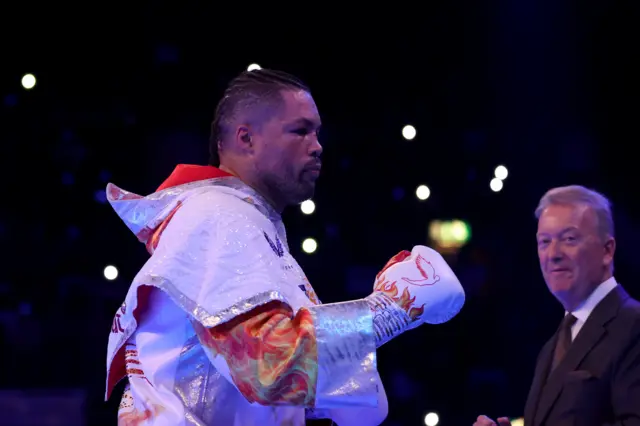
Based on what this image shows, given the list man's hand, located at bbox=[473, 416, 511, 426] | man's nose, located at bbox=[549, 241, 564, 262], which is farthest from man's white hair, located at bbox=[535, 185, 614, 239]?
man's hand, located at bbox=[473, 416, 511, 426]

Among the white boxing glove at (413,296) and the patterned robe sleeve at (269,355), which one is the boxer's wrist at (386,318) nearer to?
the white boxing glove at (413,296)

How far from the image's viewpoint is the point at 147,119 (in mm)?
3160

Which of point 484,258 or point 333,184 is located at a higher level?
point 333,184

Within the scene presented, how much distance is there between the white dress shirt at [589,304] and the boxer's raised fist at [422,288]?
4.28 ft

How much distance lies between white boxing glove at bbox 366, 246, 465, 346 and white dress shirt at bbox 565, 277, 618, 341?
51.4 inches

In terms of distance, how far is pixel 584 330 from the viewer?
99.3 inches

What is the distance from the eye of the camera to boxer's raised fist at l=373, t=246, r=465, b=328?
1.42m

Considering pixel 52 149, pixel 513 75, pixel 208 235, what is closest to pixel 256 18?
pixel 52 149

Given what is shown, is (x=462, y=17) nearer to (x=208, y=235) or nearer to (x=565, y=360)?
(x=565, y=360)

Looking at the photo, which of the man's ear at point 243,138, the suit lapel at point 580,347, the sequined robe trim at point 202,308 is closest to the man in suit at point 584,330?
the suit lapel at point 580,347

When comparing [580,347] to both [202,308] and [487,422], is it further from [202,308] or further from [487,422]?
[202,308]

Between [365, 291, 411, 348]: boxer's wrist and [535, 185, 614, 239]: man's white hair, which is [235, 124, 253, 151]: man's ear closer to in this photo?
[365, 291, 411, 348]: boxer's wrist

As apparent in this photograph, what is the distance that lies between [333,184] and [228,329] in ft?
7.23

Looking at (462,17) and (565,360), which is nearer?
(565,360)
